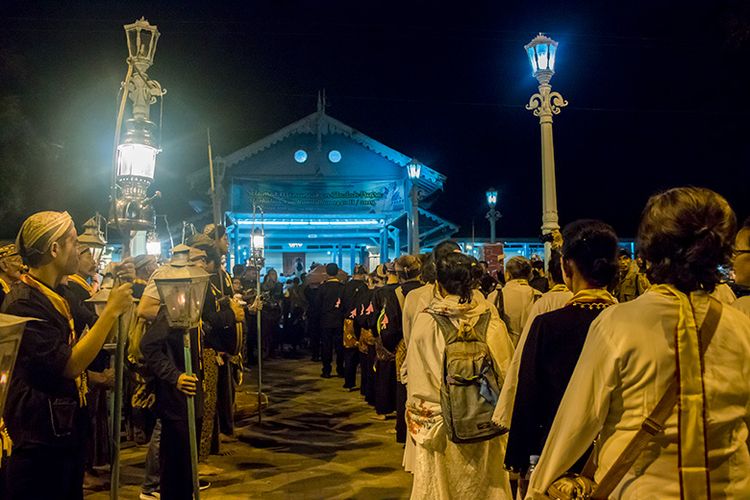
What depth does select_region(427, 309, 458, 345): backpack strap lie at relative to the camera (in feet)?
14.3

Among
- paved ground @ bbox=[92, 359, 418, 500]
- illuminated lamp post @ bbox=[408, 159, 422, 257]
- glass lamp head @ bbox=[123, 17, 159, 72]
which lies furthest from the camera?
illuminated lamp post @ bbox=[408, 159, 422, 257]

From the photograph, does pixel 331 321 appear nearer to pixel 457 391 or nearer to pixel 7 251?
pixel 7 251

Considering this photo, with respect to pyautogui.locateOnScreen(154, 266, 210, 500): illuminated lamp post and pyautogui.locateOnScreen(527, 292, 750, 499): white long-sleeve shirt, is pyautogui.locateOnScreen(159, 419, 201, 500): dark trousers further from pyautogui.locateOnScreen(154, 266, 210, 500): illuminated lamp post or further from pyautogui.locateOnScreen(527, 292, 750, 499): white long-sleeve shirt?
pyautogui.locateOnScreen(527, 292, 750, 499): white long-sleeve shirt

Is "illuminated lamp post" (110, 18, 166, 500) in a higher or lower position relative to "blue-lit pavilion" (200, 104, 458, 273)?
lower

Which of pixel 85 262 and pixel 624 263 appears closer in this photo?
pixel 85 262

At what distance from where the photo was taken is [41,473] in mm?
3500

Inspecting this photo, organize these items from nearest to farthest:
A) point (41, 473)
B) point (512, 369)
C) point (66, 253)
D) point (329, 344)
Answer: point (512, 369) < point (41, 473) < point (66, 253) < point (329, 344)

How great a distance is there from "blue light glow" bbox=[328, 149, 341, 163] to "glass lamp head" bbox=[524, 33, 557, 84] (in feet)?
47.4

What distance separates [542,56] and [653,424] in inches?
366

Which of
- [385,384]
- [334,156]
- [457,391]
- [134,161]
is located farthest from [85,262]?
[334,156]

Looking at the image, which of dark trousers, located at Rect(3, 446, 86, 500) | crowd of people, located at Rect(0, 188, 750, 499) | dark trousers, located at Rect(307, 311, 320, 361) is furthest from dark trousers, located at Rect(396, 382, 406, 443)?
dark trousers, located at Rect(307, 311, 320, 361)

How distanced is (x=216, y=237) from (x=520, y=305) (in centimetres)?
346

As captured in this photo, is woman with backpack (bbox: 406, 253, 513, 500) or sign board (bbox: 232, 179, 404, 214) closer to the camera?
woman with backpack (bbox: 406, 253, 513, 500)

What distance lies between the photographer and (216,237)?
21.0ft
